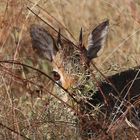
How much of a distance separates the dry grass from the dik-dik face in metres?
0.15

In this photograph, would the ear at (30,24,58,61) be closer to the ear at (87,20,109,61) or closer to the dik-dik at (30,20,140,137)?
the dik-dik at (30,20,140,137)

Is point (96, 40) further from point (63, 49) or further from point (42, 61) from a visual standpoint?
point (42, 61)

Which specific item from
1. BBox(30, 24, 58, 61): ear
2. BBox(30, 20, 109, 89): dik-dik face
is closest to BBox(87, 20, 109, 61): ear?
BBox(30, 20, 109, 89): dik-dik face

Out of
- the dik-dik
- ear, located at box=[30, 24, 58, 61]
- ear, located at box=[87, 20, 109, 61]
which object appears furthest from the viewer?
ear, located at box=[30, 24, 58, 61]

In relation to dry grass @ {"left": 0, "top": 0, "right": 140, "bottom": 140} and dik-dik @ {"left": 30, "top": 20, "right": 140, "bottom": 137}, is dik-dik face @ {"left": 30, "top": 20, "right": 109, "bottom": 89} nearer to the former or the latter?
dik-dik @ {"left": 30, "top": 20, "right": 140, "bottom": 137}

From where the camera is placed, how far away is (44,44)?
242 inches

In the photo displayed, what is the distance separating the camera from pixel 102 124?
4.47 metres

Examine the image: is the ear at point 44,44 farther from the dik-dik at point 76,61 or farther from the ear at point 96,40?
the ear at point 96,40

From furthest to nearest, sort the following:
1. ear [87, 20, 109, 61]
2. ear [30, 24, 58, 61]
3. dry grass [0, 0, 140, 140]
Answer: ear [30, 24, 58, 61] < ear [87, 20, 109, 61] < dry grass [0, 0, 140, 140]

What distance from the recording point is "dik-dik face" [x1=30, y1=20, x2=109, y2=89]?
18.0 ft

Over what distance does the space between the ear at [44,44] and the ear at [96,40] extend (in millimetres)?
323

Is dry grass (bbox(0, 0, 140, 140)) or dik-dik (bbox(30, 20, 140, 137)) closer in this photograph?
dry grass (bbox(0, 0, 140, 140))

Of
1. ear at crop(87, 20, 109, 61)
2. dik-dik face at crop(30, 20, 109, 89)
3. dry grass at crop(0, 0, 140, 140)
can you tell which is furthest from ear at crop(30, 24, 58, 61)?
ear at crop(87, 20, 109, 61)

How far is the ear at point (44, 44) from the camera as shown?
5926 mm
